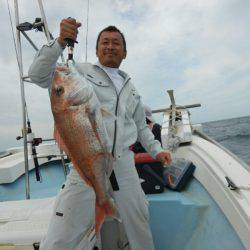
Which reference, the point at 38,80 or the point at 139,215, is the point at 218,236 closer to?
the point at 139,215

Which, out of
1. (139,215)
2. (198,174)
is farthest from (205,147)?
(139,215)

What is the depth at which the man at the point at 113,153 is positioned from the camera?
7.63ft

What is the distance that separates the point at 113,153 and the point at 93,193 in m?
0.34

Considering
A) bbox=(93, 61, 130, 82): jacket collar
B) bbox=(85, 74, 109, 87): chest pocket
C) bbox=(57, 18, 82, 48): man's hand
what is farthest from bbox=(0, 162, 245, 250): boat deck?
bbox=(57, 18, 82, 48): man's hand

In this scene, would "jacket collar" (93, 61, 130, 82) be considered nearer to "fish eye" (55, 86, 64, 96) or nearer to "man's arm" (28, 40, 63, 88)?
"man's arm" (28, 40, 63, 88)

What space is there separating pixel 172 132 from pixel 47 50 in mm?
3411

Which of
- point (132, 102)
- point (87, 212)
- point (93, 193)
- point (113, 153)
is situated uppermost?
point (132, 102)

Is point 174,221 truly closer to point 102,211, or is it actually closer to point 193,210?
point 193,210

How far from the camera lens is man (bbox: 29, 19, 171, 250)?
7.63 ft

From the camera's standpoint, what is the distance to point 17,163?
5758 mm

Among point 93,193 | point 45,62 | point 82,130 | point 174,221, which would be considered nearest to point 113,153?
point 93,193

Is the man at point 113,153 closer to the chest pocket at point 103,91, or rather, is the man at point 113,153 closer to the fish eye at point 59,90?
the chest pocket at point 103,91

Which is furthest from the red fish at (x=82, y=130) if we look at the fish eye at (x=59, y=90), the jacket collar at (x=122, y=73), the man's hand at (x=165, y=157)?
the man's hand at (x=165, y=157)

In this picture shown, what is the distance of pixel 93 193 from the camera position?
244 cm
